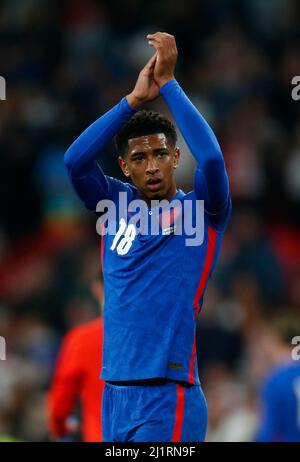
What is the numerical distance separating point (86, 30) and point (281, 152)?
3023 mm

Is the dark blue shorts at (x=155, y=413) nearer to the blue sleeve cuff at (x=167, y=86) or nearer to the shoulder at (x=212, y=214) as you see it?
the shoulder at (x=212, y=214)

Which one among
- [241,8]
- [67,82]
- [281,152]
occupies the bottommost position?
[281,152]

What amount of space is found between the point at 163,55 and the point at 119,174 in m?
5.65

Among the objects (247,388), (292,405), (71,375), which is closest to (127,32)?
(247,388)

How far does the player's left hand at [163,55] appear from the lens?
15.2ft

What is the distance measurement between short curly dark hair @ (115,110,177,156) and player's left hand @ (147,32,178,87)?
0.59ft

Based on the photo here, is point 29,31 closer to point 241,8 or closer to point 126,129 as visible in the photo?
point 241,8

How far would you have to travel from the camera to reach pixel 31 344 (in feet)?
32.5

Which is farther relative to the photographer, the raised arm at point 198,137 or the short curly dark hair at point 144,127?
the short curly dark hair at point 144,127

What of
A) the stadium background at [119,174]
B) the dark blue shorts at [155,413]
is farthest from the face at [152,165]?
the stadium background at [119,174]

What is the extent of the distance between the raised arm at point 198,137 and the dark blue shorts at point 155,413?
78cm

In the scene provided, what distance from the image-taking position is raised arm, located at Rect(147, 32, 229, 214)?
4539mm

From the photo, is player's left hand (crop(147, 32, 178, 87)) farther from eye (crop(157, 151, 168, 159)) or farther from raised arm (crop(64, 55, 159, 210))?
eye (crop(157, 151, 168, 159))

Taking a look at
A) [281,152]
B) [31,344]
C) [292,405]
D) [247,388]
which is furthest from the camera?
[281,152]
